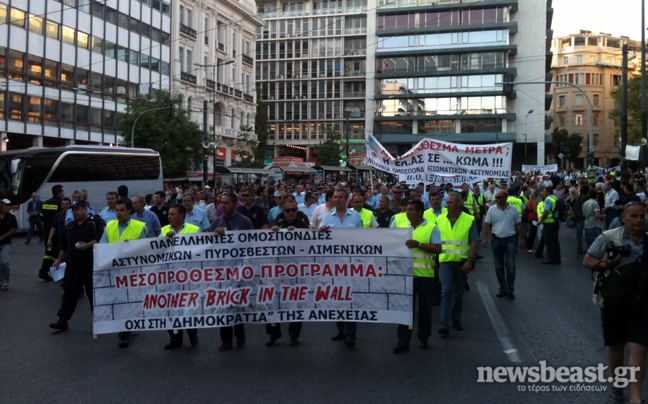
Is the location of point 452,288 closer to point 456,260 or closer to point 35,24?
point 456,260

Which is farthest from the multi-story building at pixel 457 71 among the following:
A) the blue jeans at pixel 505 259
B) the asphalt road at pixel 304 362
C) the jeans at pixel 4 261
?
the asphalt road at pixel 304 362

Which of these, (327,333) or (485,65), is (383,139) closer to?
(485,65)

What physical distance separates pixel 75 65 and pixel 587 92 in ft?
287

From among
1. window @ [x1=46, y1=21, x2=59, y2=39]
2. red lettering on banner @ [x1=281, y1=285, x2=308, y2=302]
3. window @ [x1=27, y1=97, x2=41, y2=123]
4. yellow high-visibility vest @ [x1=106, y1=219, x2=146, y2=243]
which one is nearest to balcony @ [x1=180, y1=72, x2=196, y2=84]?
window @ [x1=46, y1=21, x2=59, y2=39]

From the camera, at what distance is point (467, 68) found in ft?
224

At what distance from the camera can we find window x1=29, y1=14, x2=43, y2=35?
1503 inches

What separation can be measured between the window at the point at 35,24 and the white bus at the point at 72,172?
16.6 metres

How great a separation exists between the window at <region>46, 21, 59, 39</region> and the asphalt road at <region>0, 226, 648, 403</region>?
35.6 m

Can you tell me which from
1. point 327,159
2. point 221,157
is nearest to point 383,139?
point 327,159

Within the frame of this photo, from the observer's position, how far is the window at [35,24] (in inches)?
1503

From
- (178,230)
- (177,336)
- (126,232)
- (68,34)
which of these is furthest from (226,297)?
(68,34)

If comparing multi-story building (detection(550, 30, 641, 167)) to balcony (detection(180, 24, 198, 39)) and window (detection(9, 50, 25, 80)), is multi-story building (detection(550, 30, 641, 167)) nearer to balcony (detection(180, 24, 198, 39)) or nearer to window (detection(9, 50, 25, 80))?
balcony (detection(180, 24, 198, 39))

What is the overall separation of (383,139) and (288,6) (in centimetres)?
2846

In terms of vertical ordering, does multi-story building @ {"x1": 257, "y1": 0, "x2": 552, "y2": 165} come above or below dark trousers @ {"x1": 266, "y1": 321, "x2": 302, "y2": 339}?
above
